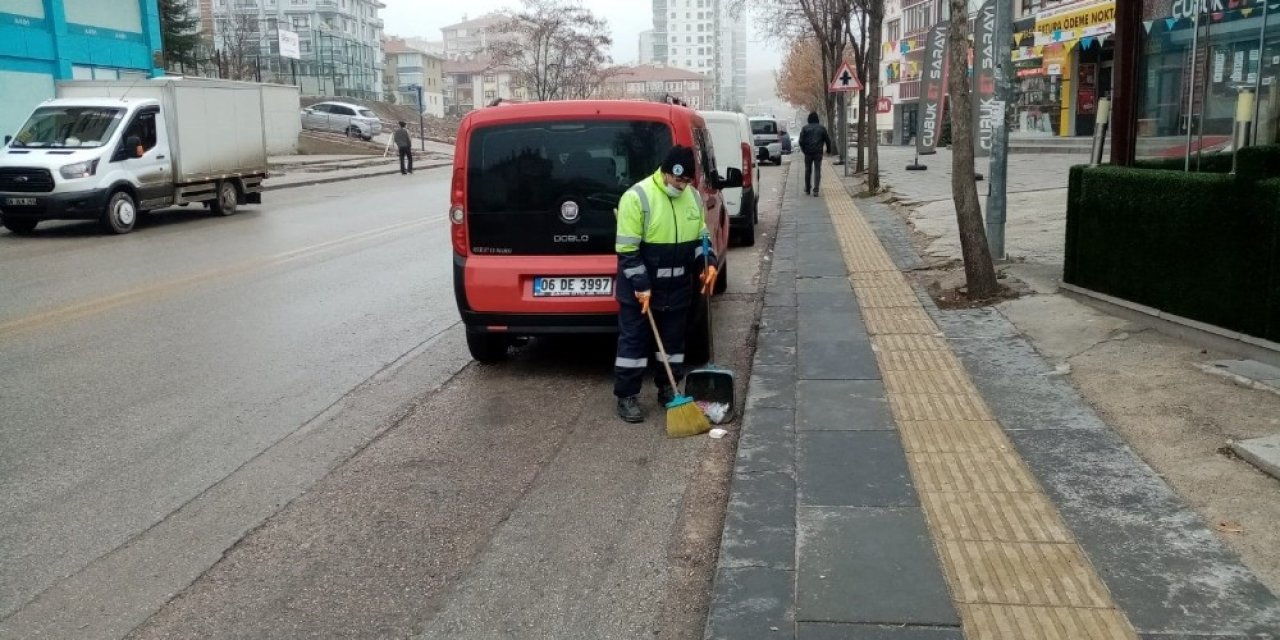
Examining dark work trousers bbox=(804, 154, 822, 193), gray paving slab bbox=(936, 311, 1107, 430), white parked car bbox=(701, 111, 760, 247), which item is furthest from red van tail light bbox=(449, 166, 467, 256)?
dark work trousers bbox=(804, 154, 822, 193)

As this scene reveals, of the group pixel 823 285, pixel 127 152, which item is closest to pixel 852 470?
pixel 823 285

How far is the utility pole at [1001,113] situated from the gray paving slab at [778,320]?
3.02 metres

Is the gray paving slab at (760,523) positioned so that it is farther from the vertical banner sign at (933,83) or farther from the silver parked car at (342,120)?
the silver parked car at (342,120)

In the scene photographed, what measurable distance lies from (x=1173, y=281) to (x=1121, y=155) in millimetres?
1716

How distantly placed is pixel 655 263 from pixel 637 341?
Answer: 49 centimetres

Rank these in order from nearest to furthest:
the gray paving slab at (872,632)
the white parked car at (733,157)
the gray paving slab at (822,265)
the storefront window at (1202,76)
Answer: the gray paving slab at (872,632) < the storefront window at (1202,76) < the gray paving slab at (822,265) < the white parked car at (733,157)

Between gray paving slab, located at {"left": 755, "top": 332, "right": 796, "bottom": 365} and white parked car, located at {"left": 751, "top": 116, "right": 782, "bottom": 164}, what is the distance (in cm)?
3155

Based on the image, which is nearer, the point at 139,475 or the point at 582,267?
the point at 139,475

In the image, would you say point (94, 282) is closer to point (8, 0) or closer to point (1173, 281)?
point (1173, 281)

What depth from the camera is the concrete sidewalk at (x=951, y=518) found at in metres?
3.65

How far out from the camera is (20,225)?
17.8 metres

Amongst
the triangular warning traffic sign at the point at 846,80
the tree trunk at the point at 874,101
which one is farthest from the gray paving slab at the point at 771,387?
the triangular warning traffic sign at the point at 846,80

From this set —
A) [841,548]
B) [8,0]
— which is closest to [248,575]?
[841,548]

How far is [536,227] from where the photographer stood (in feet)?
23.8
